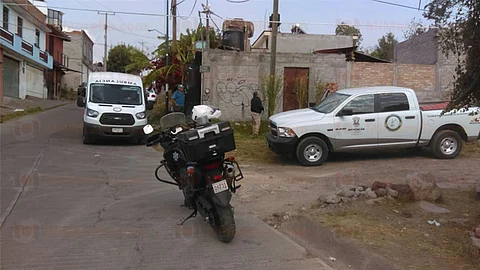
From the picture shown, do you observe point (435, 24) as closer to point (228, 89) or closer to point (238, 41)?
point (228, 89)

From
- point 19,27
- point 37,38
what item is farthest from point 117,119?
point 37,38

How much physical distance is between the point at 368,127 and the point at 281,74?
7.46 metres

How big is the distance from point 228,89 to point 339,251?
13.4 metres

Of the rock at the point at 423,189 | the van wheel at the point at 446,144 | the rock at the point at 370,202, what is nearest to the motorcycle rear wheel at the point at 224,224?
the rock at the point at 370,202

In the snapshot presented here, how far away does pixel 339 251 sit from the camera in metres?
5.39

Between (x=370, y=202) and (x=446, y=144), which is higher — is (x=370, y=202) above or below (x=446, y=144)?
below

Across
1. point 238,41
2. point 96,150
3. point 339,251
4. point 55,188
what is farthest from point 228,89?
point 339,251

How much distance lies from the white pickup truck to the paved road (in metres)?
3.46

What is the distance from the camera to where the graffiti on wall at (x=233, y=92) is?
1830 centimetres

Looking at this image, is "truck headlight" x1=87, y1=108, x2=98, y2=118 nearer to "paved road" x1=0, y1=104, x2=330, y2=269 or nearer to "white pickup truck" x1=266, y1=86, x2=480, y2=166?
"paved road" x1=0, y1=104, x2=330, y2=269

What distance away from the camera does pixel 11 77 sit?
1198 inches

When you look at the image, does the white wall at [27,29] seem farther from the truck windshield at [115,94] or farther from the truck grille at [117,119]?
the truck grille at [117,119]

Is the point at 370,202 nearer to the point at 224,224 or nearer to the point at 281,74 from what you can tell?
the point at 224,224

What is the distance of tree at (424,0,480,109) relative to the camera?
216 inches
